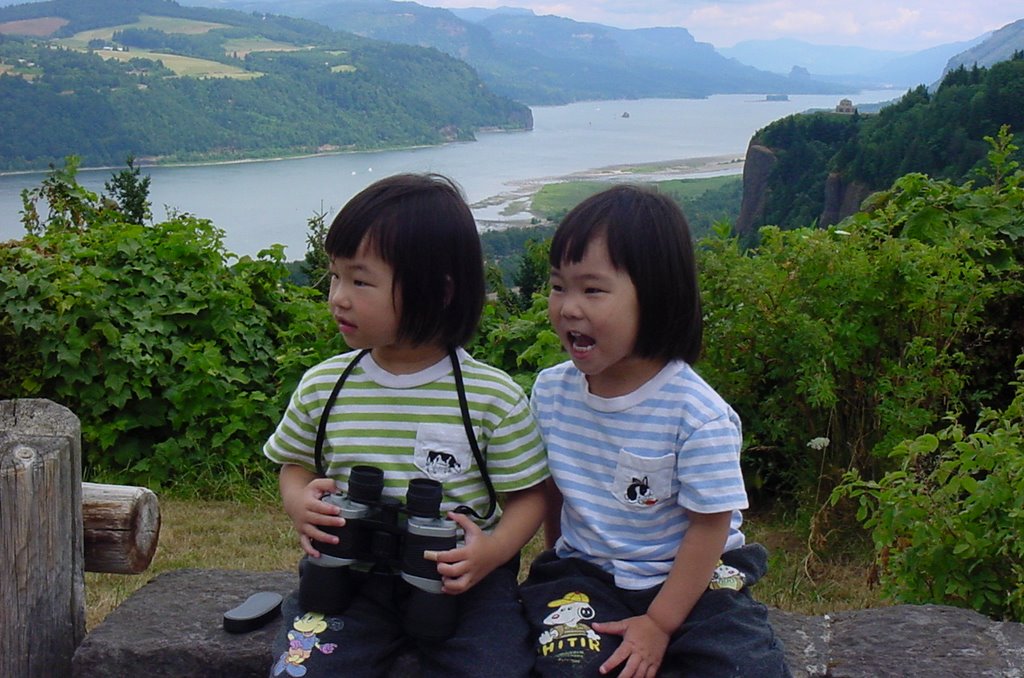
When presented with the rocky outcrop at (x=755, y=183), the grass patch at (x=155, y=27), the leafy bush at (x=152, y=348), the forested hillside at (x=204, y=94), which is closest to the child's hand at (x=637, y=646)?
the leafy bush at (x=152, y=348)

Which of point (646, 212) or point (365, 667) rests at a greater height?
point (646, 212)

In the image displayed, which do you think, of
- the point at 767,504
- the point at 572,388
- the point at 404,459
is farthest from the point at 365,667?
the point at 767,504

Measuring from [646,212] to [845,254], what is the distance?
237 cm

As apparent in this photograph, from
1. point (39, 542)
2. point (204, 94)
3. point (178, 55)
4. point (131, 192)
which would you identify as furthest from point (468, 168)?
point (178, 55)

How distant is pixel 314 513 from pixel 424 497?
0.25 m

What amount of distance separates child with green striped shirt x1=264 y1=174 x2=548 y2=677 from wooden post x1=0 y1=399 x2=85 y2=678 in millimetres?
627

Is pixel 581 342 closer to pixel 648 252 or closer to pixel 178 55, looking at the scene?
pixel 648 252

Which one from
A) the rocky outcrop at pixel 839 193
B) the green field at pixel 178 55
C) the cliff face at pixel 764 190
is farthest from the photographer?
the green field at pixel 178 55

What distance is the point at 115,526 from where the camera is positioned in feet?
8.56

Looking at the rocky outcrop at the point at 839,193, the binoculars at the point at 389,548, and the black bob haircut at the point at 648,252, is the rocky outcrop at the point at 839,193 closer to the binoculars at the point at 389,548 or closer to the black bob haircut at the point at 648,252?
the black bob haircut at the point at 648,252

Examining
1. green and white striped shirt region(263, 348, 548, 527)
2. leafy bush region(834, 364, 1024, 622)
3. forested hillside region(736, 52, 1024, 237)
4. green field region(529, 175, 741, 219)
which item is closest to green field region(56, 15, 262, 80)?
forested hillside region(736, 52, 1024, 237)

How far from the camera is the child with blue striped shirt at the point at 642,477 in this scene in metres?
1.93

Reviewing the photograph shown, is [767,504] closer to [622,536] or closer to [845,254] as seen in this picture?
[845,254]

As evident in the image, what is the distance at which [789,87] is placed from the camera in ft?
321
